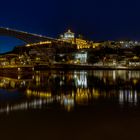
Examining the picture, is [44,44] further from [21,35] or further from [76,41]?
[76,41]

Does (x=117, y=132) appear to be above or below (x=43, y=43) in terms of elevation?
below

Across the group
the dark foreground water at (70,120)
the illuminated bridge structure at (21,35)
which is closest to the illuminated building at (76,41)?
the illuminated bridge structure at (21,35)

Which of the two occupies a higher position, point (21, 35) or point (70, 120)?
point (21, 35)

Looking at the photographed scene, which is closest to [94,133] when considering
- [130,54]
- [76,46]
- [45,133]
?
[45,133]

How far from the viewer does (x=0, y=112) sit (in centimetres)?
943

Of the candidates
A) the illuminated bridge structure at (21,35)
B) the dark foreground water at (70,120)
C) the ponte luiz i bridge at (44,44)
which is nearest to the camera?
the dark foreground water at (70,120)

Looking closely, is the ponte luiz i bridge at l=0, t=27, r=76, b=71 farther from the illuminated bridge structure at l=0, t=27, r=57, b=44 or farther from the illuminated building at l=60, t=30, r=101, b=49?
the illuminated building at l=60, t=30, r=101, b=49

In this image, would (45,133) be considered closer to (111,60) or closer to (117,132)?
(117,132)

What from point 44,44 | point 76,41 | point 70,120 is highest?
point 76,41

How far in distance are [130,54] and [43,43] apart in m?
17.7

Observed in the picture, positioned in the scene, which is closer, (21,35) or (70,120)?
(70,120)

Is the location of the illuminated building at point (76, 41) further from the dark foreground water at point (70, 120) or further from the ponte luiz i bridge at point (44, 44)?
the dark foreground water at point (70, 120)

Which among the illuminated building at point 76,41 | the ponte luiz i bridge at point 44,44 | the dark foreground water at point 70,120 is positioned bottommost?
the dark foreground water at point 70,120

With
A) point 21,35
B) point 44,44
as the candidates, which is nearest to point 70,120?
point 21,35
